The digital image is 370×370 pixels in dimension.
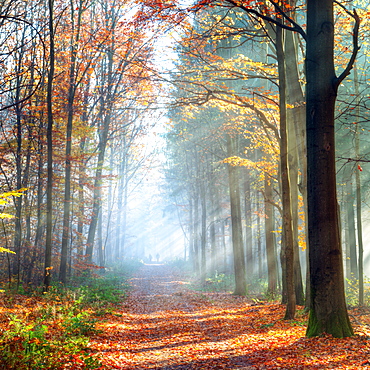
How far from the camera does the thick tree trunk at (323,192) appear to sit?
19.9ft

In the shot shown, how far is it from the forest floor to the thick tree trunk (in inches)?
16.5

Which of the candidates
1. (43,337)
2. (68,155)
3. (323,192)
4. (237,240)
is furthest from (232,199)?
(43,337)

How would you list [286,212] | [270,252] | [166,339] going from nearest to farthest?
[166,339], [286,212], [270,252]

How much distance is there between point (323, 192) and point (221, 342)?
3.49 metres

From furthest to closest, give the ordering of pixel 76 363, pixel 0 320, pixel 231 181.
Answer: pixel 231 181 < pixel 0 320 < pixel 76 363

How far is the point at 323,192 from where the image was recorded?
6.14 m

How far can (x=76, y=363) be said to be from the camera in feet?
16.4

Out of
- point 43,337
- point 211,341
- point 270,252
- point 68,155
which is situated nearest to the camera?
point 43,337

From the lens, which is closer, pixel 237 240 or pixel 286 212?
pixel 286 212

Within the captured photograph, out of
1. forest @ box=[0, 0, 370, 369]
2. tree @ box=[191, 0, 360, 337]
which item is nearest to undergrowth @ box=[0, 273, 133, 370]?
forest @ box=[0, 0, 370, 369]

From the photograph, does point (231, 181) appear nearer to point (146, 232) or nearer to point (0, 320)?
point (0, 320)

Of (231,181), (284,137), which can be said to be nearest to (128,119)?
(231,181)

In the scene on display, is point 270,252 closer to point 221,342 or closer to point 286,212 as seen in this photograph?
point 286,212

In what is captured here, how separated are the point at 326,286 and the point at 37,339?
475cm
